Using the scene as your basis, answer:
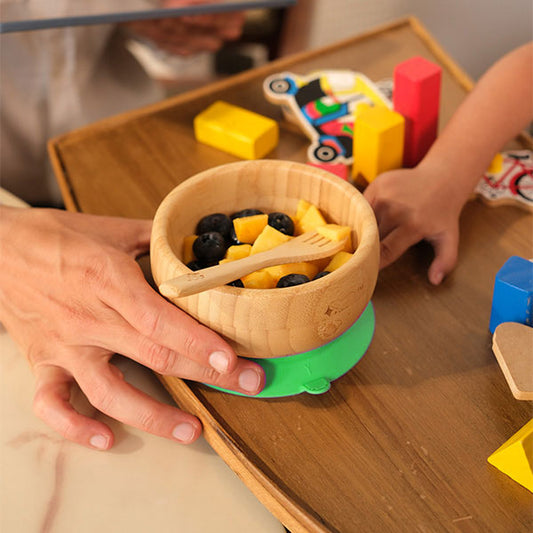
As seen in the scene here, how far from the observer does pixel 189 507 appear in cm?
60

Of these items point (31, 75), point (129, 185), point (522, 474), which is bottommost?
point (31, 75)

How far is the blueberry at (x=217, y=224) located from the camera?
0.65 metres

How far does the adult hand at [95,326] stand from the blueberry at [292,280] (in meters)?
0.07

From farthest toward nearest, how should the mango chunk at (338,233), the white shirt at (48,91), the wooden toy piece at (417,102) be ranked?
1. the white shirt at (48,91)
2. the wooden toy piece at (417,102)
3. the mango chunk at (338,233)

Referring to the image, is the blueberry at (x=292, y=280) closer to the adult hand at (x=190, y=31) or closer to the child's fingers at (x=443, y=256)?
the child's fingers at (x=443, y=256)

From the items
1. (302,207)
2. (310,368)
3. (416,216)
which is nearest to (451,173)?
(416,216)

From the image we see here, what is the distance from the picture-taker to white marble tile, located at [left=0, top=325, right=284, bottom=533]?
589 mm

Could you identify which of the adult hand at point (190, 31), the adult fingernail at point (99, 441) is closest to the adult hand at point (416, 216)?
the adult fingernail at point (99, 441)

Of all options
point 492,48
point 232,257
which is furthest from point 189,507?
point 492,48

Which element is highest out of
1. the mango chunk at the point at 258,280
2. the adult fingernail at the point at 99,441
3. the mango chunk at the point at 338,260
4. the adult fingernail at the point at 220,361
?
the mango chunk at the point at 338,260

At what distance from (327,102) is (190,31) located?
0.51 meters

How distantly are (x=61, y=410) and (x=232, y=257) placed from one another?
229 mm

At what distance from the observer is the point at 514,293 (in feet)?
1.96

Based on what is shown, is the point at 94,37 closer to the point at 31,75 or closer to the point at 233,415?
the point at 31,75
